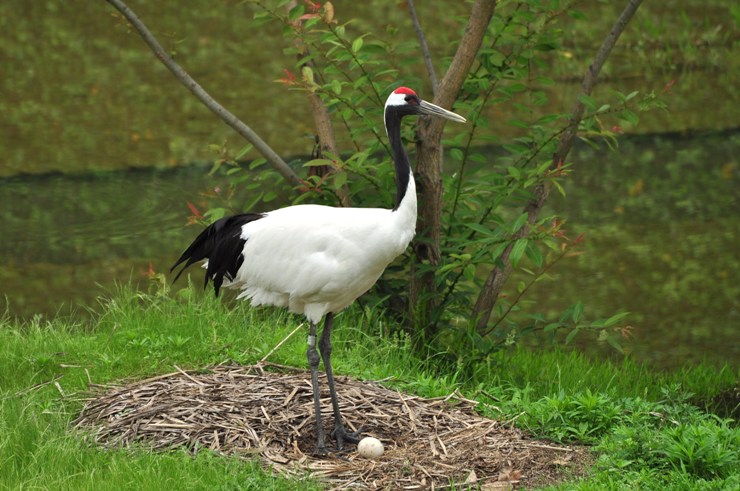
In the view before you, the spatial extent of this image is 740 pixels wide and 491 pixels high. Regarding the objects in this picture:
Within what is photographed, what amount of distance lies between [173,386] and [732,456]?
7.75 feet

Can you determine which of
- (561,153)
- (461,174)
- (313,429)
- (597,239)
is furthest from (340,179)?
(597,239)

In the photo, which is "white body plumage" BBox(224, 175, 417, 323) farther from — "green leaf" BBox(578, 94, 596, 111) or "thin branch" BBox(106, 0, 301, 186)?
"green leaf" BBox(578, 94, 596, 111)

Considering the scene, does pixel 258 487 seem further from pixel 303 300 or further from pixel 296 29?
pixel 296 29

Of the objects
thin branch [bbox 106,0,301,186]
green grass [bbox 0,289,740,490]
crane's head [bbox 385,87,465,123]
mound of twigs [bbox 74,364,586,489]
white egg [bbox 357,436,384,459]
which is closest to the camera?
green grass [bbox 0,289,740,490]

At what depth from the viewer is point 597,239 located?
836 centimetres

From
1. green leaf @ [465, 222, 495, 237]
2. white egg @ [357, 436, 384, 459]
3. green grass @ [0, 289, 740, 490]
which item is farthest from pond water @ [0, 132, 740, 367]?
white egg @ [357, 436, 384, 459]

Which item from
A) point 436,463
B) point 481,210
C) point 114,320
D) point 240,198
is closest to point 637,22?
point 240,198

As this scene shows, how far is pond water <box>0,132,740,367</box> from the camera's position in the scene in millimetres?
7375

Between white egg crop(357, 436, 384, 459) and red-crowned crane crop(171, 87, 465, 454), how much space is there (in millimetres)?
169

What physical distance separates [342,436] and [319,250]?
2.62 feet

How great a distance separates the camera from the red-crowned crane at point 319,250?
4.86 metres

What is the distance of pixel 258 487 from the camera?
4379 mm

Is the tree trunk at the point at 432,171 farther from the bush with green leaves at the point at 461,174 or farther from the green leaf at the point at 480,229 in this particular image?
the green leaf at the point at 480,229

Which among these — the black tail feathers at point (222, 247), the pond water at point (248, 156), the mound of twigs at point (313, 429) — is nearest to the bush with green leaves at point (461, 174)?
the pond water at point (248, 156)
